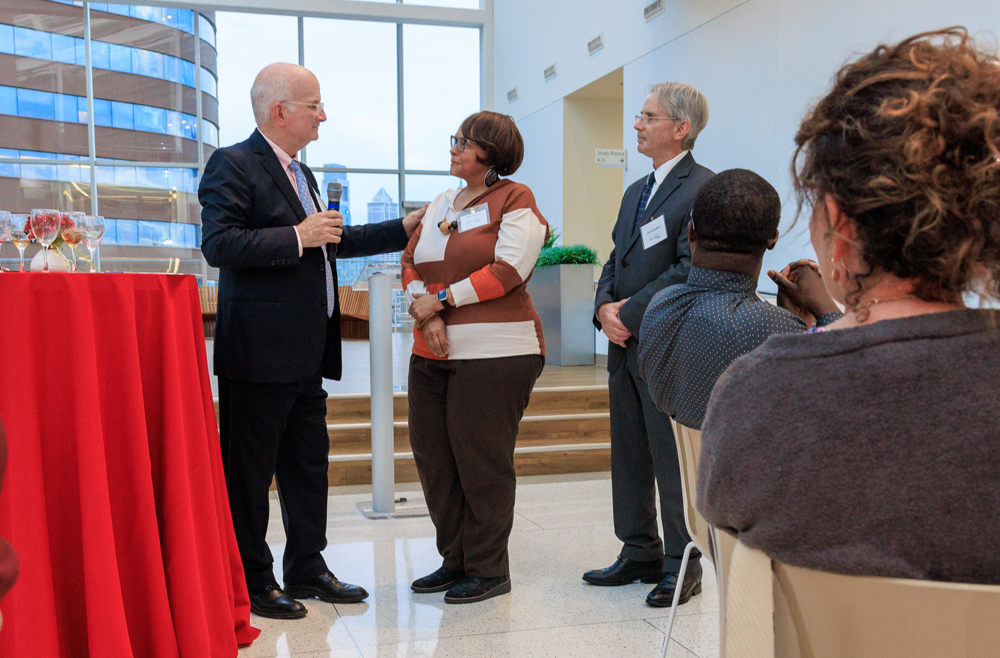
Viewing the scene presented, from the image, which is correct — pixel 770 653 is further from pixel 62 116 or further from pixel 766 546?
pixel 62 116

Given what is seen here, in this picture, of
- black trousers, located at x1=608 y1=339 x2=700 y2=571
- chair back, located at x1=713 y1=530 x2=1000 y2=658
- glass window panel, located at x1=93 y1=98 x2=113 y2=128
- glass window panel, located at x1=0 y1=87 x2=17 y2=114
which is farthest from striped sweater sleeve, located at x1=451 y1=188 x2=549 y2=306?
glass window panel, located at x1=0 y1=87 x2=17 y2=114

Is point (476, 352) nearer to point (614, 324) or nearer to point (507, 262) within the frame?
point (507, 262)

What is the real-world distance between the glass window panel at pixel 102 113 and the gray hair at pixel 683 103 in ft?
33.4

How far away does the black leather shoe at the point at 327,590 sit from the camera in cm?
271

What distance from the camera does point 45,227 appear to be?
7.26 ft

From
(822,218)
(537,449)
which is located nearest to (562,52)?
(537,449)

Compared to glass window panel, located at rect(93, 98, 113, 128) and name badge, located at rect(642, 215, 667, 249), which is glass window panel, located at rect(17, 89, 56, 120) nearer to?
glass window panel, located at rect(93, 98, 113, 128)

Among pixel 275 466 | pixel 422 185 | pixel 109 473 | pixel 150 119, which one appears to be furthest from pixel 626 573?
pixel 150 119

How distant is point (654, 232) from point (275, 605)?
5.73 ft

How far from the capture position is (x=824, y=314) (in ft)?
5.58

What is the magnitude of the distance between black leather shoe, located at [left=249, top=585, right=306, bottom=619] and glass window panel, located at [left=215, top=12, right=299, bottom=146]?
9.48 meters

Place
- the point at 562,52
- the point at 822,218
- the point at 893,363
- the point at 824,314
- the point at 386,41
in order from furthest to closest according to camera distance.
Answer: the point at 386,41
the point at 562,52
the point at 824,314
the point at 822,218
the point at 893,363

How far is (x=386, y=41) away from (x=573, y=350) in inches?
244

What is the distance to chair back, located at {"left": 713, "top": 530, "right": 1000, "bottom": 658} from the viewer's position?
29.2 inches
